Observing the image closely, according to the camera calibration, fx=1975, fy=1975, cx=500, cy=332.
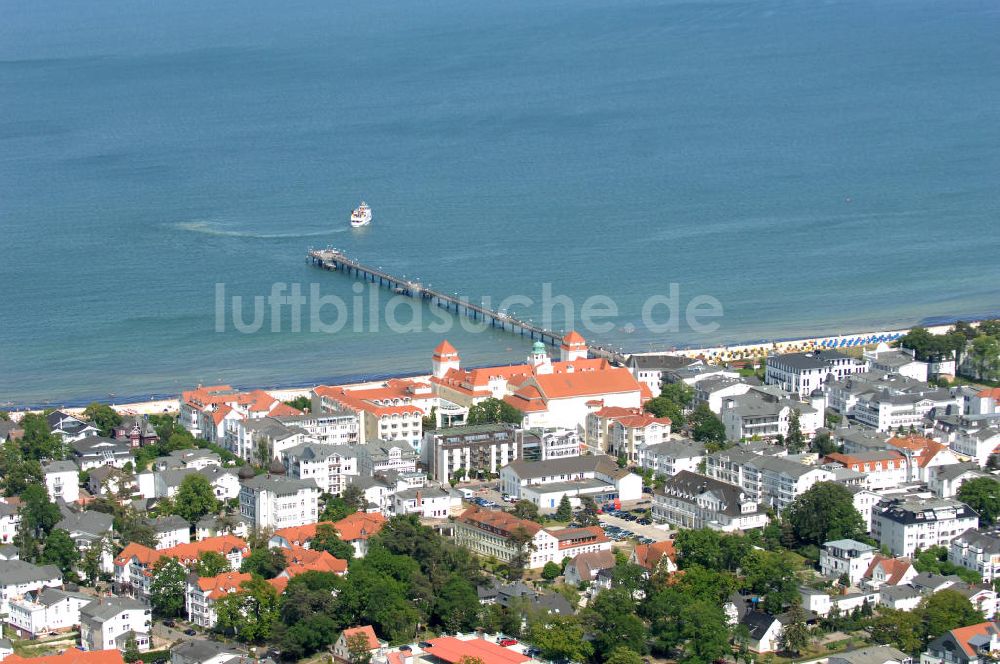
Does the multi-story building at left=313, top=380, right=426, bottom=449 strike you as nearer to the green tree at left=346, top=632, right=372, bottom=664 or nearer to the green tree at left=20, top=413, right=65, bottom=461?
the green tree at left=20, top=413, right=65, bottom=461

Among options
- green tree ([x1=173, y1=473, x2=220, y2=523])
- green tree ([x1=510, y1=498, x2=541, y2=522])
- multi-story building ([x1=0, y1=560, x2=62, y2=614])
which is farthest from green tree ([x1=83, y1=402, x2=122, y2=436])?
green tree ([x1=510, y1=498, x2=541, y2=522])

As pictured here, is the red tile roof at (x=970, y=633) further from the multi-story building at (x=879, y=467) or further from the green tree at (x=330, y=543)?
the green tree at (x=330, y=543)

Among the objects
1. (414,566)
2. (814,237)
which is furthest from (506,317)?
(414,566)

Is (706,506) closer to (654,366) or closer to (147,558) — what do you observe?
(654,366)

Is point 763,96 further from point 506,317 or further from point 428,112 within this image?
point 506,317

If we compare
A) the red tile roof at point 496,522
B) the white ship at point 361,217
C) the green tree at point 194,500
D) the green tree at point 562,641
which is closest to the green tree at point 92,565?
the green tree at point 194,500

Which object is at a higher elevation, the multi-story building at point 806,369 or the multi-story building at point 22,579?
the multi-story building at point 806,369

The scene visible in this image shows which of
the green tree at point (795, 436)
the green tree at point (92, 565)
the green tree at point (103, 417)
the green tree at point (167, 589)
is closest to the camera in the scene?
the green tree at point (167, 589)
